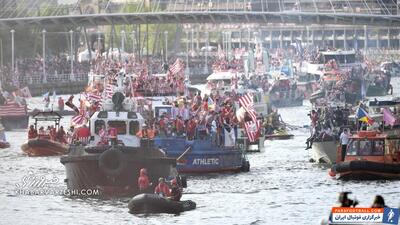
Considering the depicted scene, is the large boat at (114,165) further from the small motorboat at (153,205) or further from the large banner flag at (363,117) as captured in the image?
the large banner flag at (363,117)

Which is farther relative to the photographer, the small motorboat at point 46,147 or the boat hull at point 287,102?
the boat hull at point 287,102

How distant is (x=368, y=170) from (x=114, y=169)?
1187 centimetres

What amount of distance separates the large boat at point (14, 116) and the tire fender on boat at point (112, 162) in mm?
46629

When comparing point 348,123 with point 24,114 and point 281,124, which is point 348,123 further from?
point 24,114

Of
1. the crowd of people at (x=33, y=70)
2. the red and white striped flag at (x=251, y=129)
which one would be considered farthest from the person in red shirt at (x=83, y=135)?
the crowd of people at (x=33, y=70)

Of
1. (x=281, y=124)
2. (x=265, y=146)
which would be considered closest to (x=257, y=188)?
(x=265, y=146)

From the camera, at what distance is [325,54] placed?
17425 cm

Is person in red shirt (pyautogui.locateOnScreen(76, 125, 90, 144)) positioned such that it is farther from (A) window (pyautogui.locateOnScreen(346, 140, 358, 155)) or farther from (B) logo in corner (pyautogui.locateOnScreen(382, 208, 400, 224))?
(B) logo in corner (pyautogui.locateOnScreen(382, 208, 400, 224))

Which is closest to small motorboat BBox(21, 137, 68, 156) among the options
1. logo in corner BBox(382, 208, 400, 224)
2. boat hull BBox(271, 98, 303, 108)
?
logo in corner BBox(382, 208, 400, 224)

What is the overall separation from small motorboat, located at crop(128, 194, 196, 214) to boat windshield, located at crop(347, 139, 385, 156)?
531 inches

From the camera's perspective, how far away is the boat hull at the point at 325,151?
81.7m

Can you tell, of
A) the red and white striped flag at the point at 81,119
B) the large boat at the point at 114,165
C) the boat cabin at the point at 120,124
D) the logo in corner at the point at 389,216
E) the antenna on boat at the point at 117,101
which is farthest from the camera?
the red and white striped flag at the point at 81,119

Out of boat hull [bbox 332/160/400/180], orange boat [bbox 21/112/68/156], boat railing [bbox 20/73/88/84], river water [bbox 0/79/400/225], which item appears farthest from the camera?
boat railing [bbox 20/73/88/84]

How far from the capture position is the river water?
207 ft
